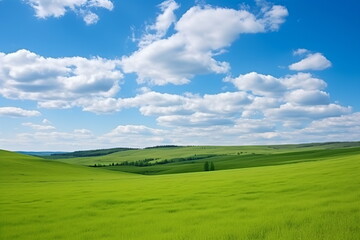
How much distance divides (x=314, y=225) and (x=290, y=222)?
89 cm

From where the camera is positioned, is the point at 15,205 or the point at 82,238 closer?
the point at 82,238

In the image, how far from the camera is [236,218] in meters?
12.9

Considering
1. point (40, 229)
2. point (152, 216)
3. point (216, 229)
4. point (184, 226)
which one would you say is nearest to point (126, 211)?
point (152, 216)

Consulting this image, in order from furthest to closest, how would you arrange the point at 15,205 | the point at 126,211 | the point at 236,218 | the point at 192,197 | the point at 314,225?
the point at 15,205, the point at 192,197, the point at 126,211, the point at 236,218, the point at 314,225

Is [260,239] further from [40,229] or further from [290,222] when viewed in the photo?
[40,229]

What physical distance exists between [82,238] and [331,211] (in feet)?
30.8

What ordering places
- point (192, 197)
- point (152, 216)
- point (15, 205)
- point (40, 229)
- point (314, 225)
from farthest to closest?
point (15, 205)
point (192, 197)
point (152, 216)
point (40, 229)
point (314, 225)

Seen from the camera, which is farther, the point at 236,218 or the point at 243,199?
the point at 243,199

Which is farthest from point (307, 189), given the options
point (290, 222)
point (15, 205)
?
point (15, 205)

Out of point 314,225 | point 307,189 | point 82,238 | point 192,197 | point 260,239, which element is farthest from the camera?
point 192,197

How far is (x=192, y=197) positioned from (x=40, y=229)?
9.37m

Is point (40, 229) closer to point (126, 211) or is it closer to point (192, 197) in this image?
point (126, 211)

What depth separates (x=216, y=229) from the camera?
11.3 m

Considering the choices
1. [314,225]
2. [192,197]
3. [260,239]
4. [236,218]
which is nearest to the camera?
[260,239]
